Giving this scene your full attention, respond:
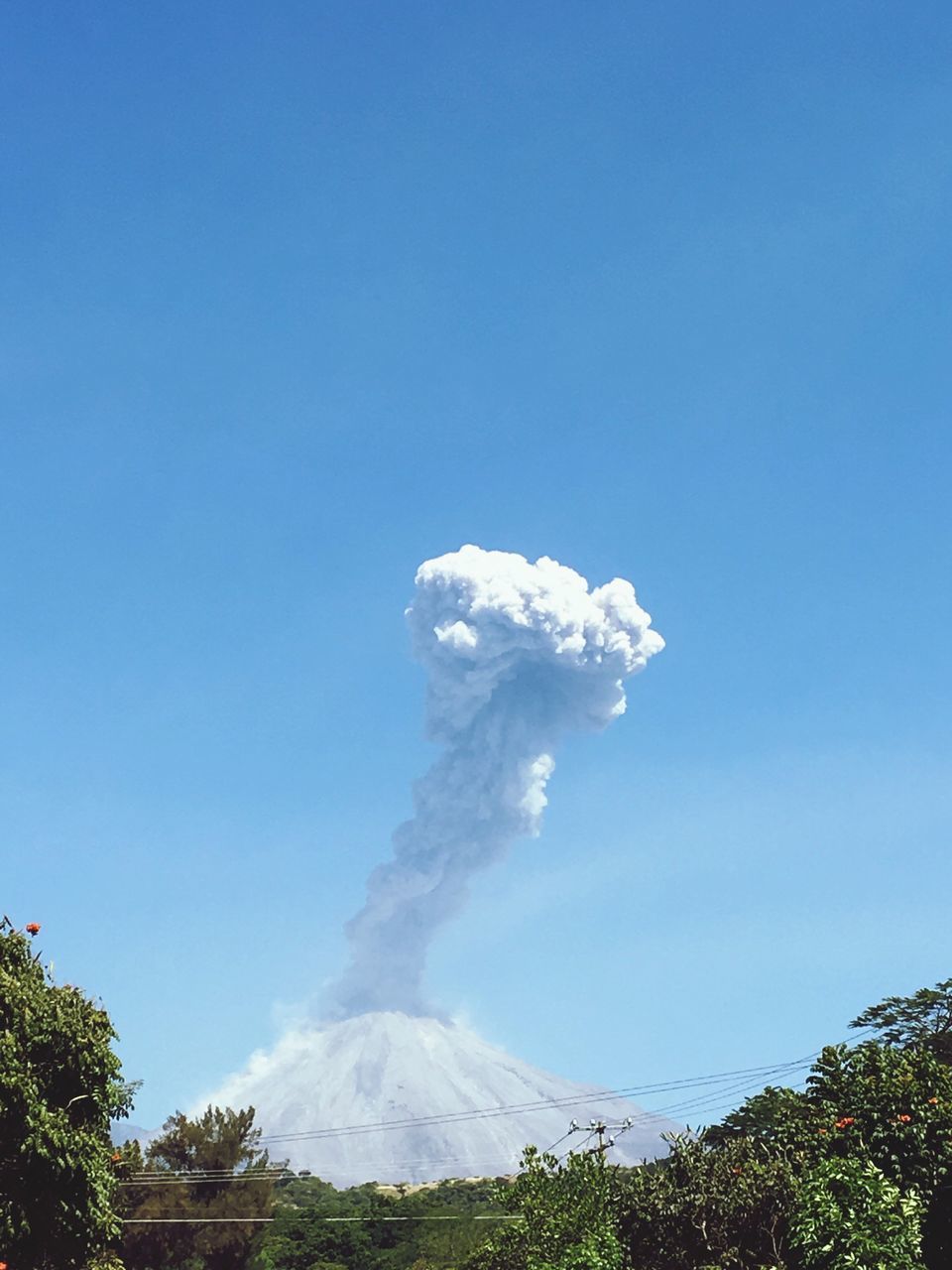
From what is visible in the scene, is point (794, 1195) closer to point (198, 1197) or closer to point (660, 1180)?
point (660, 1180)

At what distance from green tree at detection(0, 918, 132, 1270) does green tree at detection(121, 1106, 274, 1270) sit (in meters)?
49.1

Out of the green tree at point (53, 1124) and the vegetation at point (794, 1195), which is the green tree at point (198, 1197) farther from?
the green tree at point (53, 1124)

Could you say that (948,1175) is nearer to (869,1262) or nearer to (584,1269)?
(869,1262)

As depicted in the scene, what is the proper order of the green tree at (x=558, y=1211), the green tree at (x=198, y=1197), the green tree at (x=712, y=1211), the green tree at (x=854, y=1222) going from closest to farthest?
the green tree at (x=854, y=1222)
the green tree at (x=712, y=1211)
the green tree at (x=558, y=1211)
the green tree at (x=198, y=1197)

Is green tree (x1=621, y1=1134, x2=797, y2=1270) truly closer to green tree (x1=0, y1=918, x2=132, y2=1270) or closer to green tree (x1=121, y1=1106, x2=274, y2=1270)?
green tree (x1=0, y1=918, x2=132, y2=1270)

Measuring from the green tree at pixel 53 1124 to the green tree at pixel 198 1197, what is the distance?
49130mm

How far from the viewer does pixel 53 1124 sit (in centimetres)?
2797

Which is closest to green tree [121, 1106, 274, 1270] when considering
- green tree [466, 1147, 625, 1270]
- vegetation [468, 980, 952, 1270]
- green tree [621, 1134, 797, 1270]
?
green tree [466, 1147, 625, 1270]

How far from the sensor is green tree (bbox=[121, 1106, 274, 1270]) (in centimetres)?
7944

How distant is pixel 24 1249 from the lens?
2823 centimetres

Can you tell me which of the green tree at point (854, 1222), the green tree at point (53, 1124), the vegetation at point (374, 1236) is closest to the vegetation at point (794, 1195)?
the green tree at point (854, 1222)

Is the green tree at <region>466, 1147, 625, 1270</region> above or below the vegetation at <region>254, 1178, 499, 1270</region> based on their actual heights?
above

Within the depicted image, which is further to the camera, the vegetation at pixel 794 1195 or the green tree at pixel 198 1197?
the green tree at pixel 198 1197

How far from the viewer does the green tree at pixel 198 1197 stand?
261 ft
